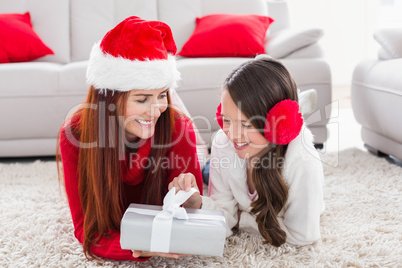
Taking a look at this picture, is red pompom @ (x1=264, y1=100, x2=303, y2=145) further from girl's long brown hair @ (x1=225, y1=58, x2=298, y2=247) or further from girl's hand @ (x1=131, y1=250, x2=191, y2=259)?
girl's hand @ (x1=131, y1=250, x2=191, y2=259)

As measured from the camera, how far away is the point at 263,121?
1182 millimetres

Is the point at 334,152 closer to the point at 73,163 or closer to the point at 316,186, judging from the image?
the point at 316,186

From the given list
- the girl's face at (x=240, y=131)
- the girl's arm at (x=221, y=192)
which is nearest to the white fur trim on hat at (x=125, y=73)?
the girl's face at (x=240, y=131)

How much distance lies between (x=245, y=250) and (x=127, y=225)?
0.39 metres

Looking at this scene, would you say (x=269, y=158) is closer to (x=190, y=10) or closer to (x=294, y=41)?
(x=294, y=41)

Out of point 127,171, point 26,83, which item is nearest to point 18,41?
point 26,83

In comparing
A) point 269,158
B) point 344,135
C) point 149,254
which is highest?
point 269,158

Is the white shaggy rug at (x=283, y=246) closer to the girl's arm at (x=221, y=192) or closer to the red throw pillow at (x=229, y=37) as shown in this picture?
the girl's arm at (x=221, y=192)

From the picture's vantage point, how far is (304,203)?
1.20 m

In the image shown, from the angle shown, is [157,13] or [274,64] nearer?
[274,64]

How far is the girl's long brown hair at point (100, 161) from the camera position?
47.4 inches

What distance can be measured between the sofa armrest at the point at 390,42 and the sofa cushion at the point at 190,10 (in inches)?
33.0

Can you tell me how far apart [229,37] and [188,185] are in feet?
4.70

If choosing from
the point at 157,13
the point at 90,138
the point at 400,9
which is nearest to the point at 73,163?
the point at 90,138
